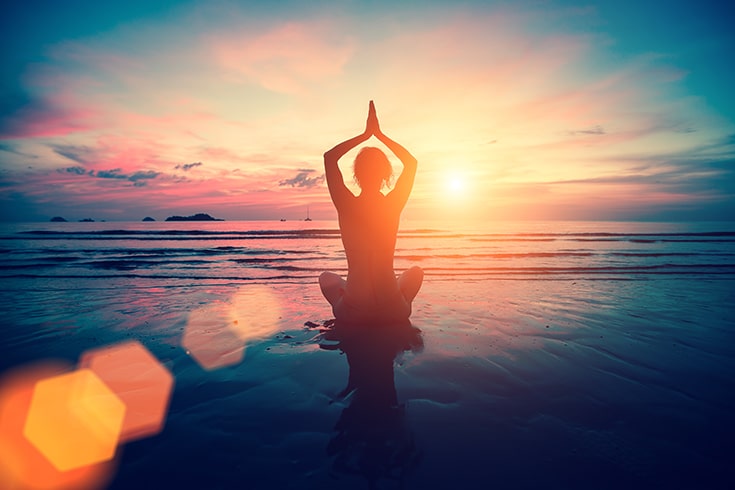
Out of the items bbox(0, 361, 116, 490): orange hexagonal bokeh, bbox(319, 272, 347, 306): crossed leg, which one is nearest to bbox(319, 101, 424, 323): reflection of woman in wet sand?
bbox(319, 272, 347, 306): crossed leg

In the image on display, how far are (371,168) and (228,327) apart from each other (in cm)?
348

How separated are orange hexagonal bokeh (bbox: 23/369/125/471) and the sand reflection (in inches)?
63.1

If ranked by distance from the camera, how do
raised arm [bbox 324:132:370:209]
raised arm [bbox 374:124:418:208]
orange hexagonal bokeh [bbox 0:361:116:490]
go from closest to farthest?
Answer: 1. orange hexagonal bokeh [bbox 0:361:116:490]
2. raised arm [bbox 324:132:370:209]
3. raised arm [bbox 374:124:418:208]

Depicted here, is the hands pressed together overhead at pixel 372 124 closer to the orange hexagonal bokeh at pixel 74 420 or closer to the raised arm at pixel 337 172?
the raised arm at pixel 337 172

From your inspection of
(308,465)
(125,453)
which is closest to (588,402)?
(308,465)

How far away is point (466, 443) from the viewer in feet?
7.88

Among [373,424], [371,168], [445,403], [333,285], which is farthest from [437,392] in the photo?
[371,168]

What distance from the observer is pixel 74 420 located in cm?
279

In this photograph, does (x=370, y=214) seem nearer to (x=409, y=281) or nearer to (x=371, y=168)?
(x=371, y=168)

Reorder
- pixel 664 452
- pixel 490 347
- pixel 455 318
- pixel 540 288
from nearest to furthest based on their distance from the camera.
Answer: pixel 664 452, pixel 490 347, pixel 455 318, pixel 540 288

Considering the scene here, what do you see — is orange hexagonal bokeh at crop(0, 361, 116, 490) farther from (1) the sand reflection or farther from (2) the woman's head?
(2) the woman's head

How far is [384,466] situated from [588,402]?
1.98 m

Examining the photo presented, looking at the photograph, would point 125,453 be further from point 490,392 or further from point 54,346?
point 54,346

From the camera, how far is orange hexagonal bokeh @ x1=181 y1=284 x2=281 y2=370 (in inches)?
168
